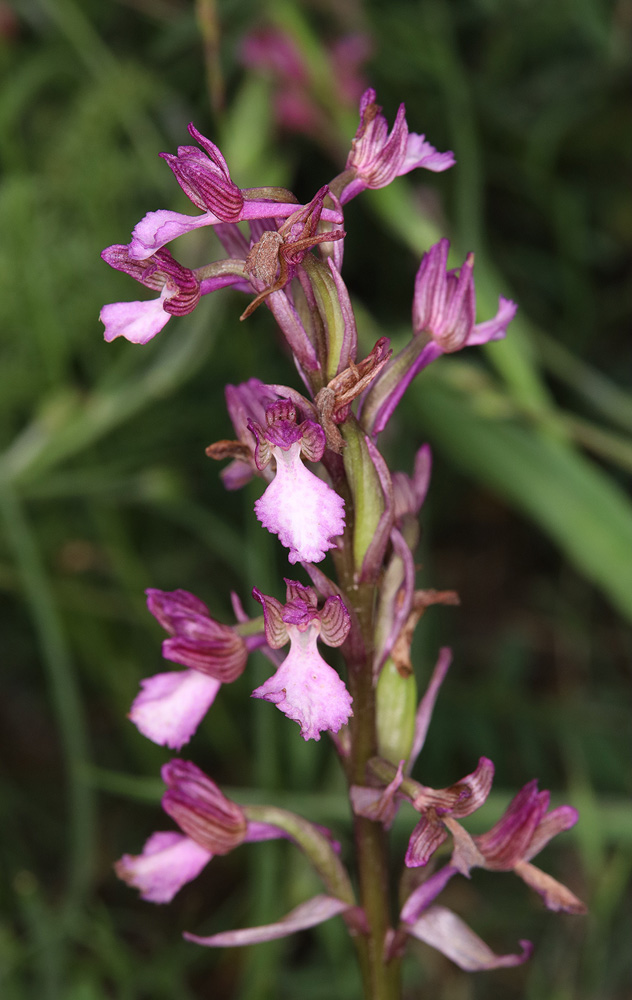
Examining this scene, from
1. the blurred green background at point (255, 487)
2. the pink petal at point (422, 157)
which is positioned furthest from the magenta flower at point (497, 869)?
the blurred green background at point (255, 487)

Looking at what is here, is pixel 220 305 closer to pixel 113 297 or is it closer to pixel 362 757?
pixel 113 297

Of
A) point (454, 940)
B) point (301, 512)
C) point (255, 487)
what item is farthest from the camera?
point (255, 487)

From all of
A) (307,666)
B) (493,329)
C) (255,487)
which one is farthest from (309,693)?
(255,487)

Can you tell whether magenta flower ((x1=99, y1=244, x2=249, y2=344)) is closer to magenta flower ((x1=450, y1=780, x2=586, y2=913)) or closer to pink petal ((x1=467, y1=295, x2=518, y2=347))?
pink petal ((x1=467, y1=295, x2=518, y2=347))

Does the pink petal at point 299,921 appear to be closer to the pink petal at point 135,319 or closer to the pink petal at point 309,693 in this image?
the pink petal at point 309,693

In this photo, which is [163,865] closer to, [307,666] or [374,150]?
[307,666]

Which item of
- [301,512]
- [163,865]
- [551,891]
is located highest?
[301,512]

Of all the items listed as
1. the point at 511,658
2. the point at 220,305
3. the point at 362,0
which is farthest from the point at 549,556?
the point at 362,0

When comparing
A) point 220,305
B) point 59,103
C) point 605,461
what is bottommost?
point 605,461
